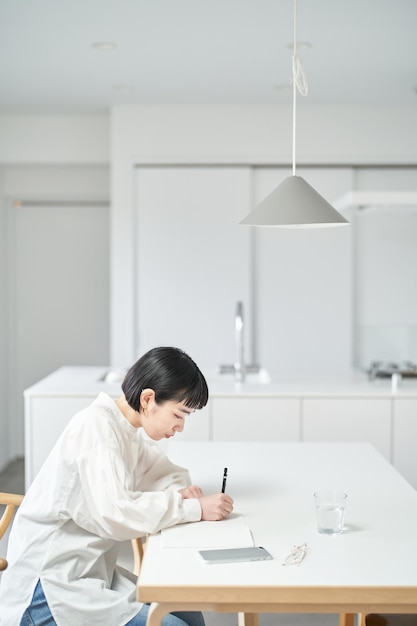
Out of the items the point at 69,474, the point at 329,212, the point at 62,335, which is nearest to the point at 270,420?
the point at 329,212

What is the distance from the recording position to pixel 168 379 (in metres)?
1.99

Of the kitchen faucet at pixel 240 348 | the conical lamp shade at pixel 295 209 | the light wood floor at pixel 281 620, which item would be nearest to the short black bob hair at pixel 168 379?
the conical lamp shade at pixel 295 209

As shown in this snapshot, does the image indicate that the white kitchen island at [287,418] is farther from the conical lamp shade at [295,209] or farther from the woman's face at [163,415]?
the woman's face at [163,415]

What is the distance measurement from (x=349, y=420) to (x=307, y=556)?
220 cm

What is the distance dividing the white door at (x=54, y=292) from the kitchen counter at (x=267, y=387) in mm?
1829

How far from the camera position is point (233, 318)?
540 cm

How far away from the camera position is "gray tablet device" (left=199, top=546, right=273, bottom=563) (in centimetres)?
171

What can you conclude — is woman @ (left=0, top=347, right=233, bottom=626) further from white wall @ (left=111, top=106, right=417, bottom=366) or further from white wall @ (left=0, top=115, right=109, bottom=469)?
white wall @ (left=0, top=115, right=109, bottom=469)
